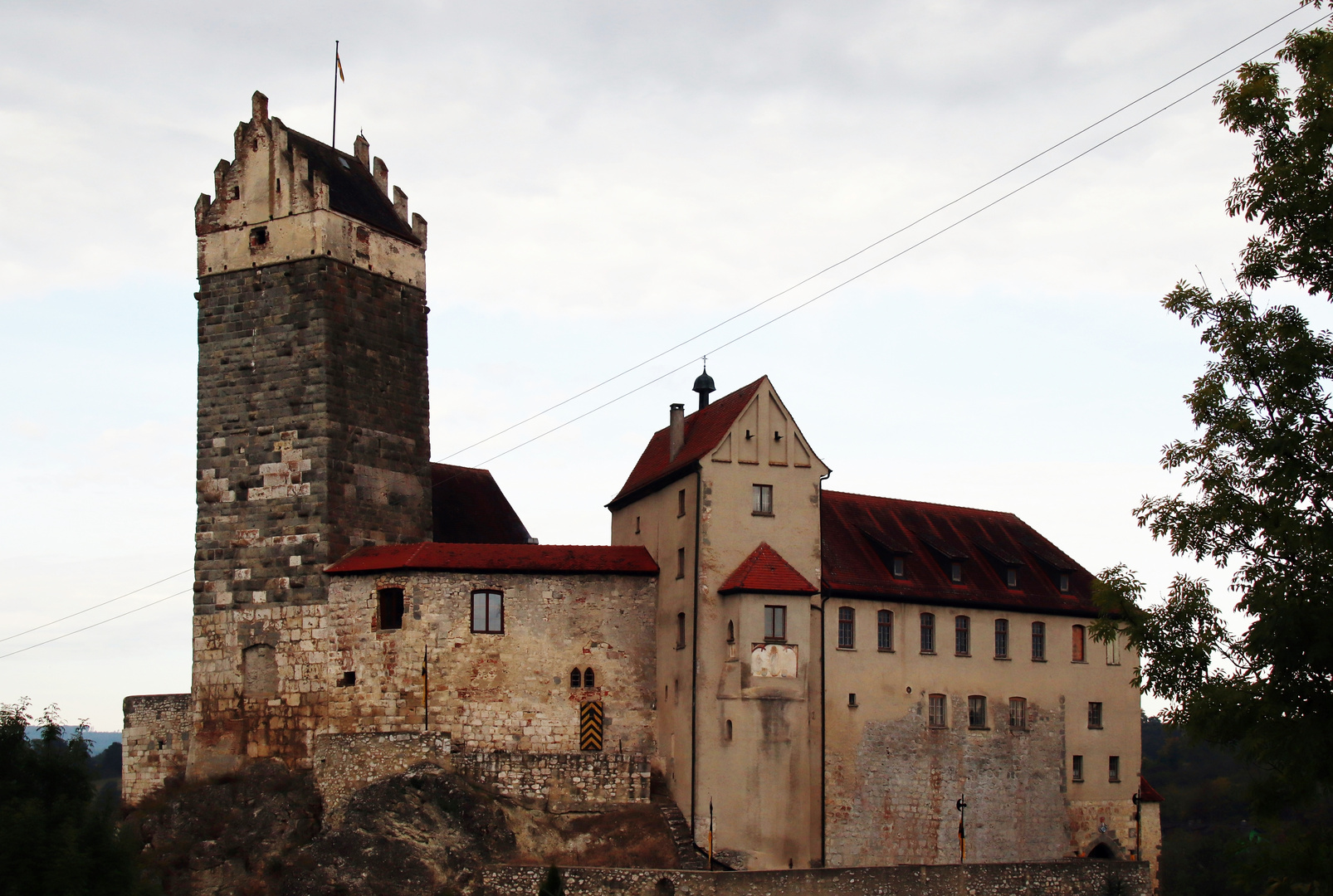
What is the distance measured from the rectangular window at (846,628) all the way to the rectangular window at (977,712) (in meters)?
4.69

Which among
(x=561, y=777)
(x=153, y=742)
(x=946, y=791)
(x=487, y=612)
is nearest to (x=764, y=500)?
(x=487, y=612)

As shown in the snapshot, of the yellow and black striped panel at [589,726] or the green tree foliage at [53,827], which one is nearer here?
the green tree foliage at [53,827]

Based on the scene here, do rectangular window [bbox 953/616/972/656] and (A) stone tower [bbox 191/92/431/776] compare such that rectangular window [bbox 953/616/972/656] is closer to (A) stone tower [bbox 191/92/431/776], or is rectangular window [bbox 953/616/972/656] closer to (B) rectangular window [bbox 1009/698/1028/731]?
(B) rectangular window [bbox 1009/698/1028/731]

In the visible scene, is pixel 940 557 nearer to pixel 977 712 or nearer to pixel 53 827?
pixel 977 712

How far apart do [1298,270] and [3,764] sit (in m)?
27.7

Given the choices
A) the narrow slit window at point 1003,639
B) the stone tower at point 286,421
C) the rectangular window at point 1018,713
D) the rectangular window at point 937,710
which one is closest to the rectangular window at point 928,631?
the rectangular window at point 937,710

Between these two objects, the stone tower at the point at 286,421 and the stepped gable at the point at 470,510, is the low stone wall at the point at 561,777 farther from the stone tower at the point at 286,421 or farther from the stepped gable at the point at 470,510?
the stepped gable at the point at 470,510

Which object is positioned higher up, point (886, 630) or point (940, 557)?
point (940, 557)

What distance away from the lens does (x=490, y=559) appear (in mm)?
45469

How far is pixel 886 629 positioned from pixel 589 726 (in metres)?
9.93

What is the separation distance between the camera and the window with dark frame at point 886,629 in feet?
157

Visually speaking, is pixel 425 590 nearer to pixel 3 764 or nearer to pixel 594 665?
pixel 594 665

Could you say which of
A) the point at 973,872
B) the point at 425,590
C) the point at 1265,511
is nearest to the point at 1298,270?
the point at 1265,511

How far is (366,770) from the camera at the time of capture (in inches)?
1690
